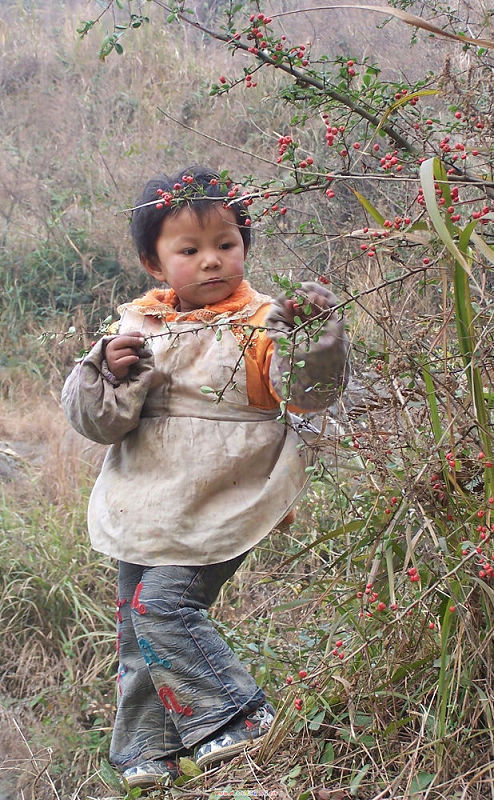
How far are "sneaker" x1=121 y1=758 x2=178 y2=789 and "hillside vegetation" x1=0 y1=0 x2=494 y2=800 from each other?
0.07 meters

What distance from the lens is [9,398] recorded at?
6.08m

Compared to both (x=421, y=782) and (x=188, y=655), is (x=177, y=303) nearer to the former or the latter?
(x=188, y=655)

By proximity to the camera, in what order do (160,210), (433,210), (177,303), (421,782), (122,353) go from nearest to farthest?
(433,210)
(421,782)
(122,353)
(160,210)
(177,303)

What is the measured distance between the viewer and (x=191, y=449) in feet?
7.51

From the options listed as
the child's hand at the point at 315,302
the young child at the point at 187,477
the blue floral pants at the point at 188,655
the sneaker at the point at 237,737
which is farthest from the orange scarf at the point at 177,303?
the sneaker at the point at 237,737

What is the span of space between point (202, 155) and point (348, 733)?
624 cm

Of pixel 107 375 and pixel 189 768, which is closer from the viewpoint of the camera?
pixel 189 768

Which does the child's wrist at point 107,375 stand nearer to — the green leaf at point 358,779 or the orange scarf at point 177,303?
the orange scarf at point 177,303

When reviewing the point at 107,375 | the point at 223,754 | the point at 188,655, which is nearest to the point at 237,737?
the point at 223,754

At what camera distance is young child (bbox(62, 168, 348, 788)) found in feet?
7.23

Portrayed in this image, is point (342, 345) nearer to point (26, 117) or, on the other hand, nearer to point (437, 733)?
point (437, 733)

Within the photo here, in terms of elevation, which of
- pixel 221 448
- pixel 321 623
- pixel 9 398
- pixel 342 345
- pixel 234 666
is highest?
pixel 342 345

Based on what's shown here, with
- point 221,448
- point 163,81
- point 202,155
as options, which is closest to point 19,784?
point 221,448

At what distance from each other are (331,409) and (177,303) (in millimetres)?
489
